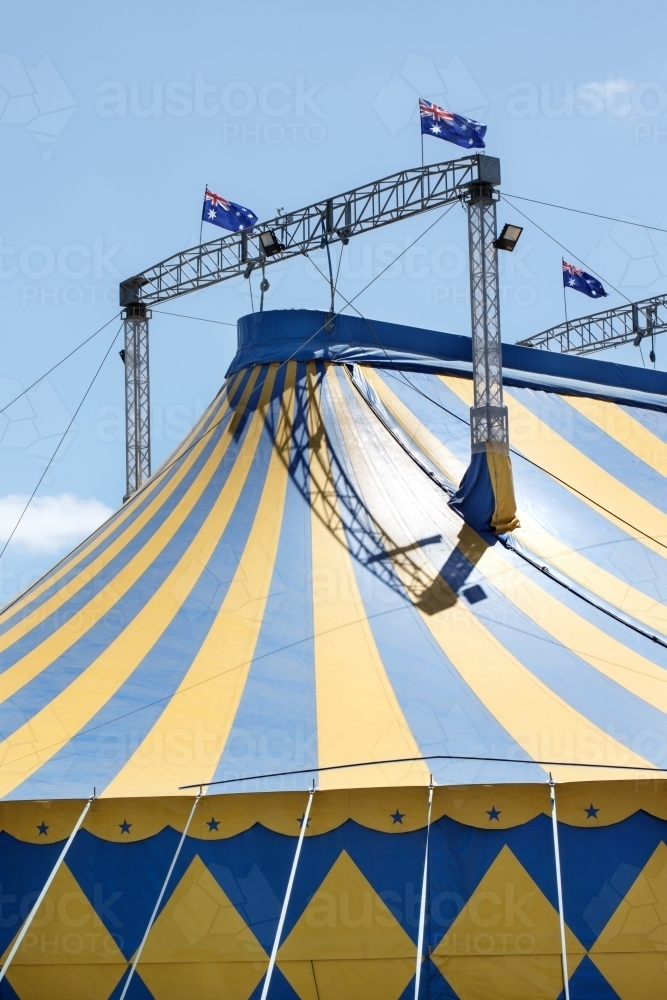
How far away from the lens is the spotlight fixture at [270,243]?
8852 mm

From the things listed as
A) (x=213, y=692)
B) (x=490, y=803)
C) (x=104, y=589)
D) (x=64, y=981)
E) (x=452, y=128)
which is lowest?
(x=64, y=981)

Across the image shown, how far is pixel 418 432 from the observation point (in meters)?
8.05

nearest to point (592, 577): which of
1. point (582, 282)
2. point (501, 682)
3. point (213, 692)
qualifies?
point (501, 682)

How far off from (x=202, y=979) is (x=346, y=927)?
655 millimetres

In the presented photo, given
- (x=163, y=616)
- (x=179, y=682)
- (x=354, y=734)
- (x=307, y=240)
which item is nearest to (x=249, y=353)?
(x=307, y=240)

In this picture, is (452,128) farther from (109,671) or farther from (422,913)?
(422,913)

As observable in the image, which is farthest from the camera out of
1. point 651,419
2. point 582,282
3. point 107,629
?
point 582,282

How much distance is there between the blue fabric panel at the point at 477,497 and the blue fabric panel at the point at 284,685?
1006 mm

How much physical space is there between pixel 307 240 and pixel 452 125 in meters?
1.41

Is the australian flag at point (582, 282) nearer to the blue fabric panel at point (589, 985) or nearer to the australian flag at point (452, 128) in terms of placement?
the australian flag at point (452, 128)

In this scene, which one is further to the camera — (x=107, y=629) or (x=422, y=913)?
(x=107, y=629)

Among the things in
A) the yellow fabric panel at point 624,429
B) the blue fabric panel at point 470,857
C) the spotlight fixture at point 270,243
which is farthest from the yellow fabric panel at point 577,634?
the spotlight fixture at point 270,243

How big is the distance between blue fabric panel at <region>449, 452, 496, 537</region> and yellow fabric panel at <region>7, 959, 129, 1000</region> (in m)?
3.42

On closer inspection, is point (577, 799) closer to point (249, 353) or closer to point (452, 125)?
point (249, 353)
